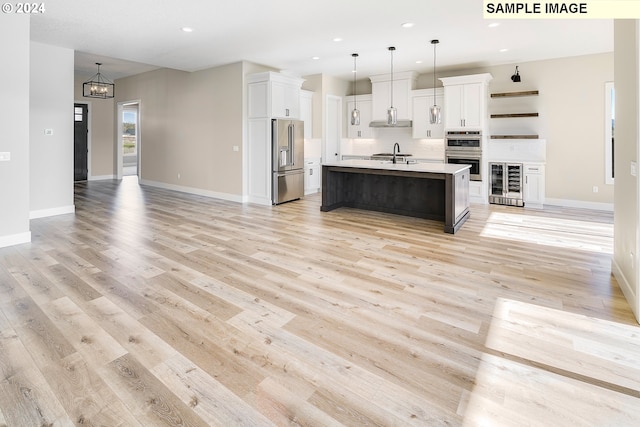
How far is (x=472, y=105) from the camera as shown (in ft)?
25.0

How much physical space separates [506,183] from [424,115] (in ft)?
7.61

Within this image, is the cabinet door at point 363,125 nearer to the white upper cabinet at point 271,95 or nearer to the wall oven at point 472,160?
the white upper cabinet at point 271,95

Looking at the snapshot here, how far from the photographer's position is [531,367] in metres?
2.10

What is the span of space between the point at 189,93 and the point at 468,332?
8.23m

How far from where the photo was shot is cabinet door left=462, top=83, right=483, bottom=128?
297 inches

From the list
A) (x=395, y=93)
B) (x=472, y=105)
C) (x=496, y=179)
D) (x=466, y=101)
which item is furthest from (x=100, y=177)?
(x=496, y=179)

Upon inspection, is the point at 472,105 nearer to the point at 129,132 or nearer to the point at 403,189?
the point at 403,189

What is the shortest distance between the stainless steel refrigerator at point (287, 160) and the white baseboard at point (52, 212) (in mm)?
3568

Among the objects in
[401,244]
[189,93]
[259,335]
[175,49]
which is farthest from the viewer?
[189,93]

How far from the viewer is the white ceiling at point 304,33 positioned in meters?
4.58

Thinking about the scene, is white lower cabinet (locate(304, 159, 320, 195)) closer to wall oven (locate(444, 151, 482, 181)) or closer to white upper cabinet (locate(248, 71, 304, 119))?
white upper cabinet (locate(248, 71, 304, 119))

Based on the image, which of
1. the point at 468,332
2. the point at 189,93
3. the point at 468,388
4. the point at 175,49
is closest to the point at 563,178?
the point at 468,332

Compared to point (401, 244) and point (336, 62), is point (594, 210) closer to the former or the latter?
point (401, 244)

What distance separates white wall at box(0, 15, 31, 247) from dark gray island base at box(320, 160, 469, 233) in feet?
13.9
